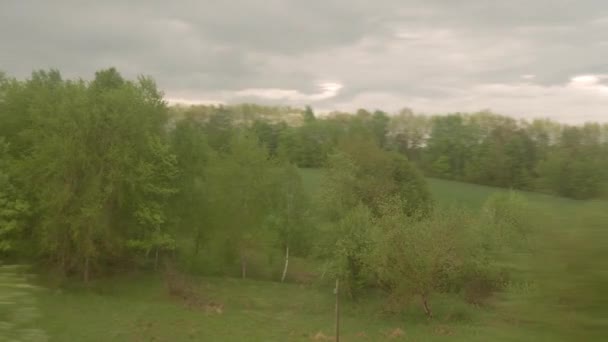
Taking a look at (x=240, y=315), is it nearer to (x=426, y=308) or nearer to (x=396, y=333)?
(x=396, y=333)

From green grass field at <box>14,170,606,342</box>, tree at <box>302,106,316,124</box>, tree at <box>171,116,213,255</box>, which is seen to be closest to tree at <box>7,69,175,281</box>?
tree at <box>171,116,213,255</box>

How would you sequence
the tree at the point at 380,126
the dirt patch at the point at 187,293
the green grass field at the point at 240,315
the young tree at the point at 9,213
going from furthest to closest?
the tree at the point at 380,126 < the dirt patch at the point at 187,293 < the young tree at the point at 9,213 < the green grass field at the point at 240,315

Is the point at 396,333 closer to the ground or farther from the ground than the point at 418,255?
closer to the ground

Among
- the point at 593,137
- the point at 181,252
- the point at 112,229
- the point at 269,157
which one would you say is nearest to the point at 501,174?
the point at 269,157

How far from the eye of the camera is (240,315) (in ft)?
88.1

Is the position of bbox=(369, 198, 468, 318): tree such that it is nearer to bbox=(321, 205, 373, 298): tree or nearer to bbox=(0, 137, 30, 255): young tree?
bbox=(321, 205, 373, 298): tree

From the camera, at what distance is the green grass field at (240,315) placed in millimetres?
22312

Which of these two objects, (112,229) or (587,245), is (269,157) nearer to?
(112,229)

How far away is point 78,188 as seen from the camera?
2881cm

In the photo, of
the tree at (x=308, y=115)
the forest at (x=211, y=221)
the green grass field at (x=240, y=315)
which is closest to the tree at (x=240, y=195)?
the forest at (x=211, y=221)

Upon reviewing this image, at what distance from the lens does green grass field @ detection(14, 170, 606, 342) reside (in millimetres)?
22312

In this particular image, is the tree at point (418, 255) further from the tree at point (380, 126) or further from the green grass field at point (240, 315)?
the tree at point (380, 126)

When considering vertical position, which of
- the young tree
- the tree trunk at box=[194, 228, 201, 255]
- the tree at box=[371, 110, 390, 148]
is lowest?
the tree trunk at box=[194, 228, 201, 255]

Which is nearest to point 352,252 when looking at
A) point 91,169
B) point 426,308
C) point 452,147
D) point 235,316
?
point 426,308
